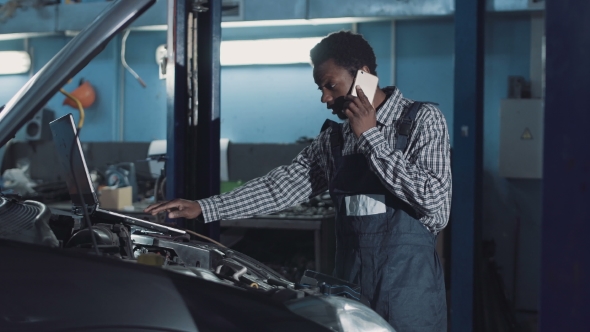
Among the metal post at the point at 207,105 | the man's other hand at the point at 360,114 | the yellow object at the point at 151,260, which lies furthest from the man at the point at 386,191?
the metal post at the point at 207,105

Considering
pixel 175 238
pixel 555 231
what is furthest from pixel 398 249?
pixel 175 238

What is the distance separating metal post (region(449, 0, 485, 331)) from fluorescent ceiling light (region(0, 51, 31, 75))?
430 cm

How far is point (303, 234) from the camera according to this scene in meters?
5.24

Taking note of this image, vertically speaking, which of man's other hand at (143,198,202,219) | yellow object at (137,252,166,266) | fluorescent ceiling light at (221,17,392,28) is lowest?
yellow object at (137,252,166,266)

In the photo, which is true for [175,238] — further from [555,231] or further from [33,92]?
[555,231]

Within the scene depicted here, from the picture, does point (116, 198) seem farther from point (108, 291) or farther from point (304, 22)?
point (108, 291)

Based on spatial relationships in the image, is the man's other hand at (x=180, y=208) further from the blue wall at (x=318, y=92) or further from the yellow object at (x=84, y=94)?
the yellow object at (x=84, y=94)

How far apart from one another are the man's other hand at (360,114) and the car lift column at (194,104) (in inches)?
51.7

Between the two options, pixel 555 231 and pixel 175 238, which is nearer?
pixel 555 231

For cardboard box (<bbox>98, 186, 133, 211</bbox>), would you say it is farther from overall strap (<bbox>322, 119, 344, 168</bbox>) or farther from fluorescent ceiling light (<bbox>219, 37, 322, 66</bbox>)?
overall strap (<bbox>322, 119, 344, 168</bbox>)

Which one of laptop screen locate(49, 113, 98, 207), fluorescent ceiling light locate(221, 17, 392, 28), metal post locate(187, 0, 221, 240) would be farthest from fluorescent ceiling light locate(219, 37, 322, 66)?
laptop screen locate(49, 113, 98, 207)

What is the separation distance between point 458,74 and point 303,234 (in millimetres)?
1768

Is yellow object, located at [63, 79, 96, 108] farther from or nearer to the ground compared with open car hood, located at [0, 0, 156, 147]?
farther from the ground

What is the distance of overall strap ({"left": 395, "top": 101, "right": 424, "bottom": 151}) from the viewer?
213 centimetres
